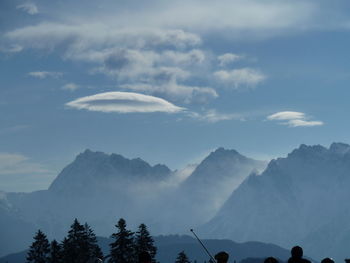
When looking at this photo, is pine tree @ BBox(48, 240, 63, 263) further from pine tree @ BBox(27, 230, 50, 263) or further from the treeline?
pine tree @ BBox(27, 230, 50, 263)

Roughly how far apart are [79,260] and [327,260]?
167ft

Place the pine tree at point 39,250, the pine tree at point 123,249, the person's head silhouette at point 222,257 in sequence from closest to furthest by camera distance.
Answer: the person's head silhouette at point 222,257 → the pine tree at point 123,249 → the pine tree at point 39,250

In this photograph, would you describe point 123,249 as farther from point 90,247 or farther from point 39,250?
point 39,250

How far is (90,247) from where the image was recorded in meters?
63.8

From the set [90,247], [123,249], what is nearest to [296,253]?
[123,249]

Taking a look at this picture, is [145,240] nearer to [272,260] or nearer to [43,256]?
[43,256]

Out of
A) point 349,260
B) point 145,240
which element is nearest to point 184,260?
point 145,240

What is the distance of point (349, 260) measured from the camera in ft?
52.5

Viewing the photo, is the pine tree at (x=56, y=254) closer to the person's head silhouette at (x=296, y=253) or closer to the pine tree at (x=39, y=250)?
the pine tree at (x=39, y=250)

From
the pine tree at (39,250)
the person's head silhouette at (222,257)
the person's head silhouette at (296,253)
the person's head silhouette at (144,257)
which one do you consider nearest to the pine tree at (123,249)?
the pine tree at (39,250)

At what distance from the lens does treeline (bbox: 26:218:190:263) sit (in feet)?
197

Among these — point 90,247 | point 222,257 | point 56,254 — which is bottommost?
point 222,257

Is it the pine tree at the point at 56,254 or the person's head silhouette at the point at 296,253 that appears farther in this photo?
the pine tree at the point at 56,254

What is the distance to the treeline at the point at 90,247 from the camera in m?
60.1
